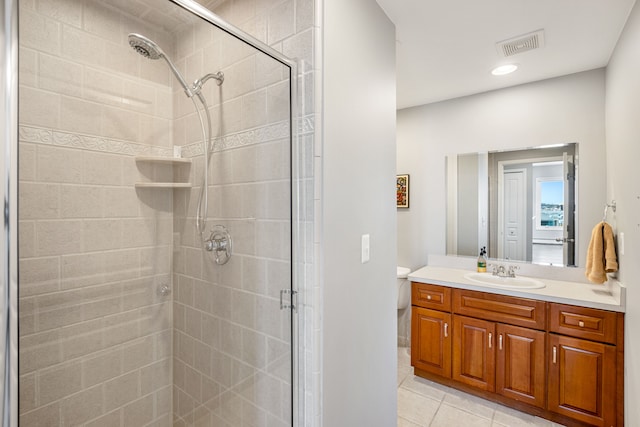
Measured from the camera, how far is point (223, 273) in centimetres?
124

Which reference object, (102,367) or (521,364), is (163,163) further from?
(521,364)

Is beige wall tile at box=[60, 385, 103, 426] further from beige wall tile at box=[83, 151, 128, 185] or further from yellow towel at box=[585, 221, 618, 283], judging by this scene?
yellow towel at box=[585, 221, 618, 283]

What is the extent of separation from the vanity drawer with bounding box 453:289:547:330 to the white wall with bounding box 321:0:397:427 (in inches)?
36.2

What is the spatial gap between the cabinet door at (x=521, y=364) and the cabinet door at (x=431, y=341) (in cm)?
35

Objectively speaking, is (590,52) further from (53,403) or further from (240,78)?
(53,403)

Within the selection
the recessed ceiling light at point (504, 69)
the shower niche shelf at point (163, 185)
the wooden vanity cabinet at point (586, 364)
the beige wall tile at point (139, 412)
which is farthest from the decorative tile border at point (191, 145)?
the wooden vanity cabinet at point (586, 364)

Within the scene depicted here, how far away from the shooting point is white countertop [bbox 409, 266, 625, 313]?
1.91 m

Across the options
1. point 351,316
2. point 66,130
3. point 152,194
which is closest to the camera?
point 66,130

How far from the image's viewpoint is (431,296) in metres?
2.55

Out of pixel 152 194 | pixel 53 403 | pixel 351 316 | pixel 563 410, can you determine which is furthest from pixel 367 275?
pixel 563 410

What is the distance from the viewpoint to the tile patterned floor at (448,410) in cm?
212

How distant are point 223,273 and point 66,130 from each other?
2.33 ft

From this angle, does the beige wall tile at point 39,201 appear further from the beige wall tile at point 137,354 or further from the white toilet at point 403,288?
the white toilet at point 403,288

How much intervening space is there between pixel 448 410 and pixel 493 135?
7.34 ft
